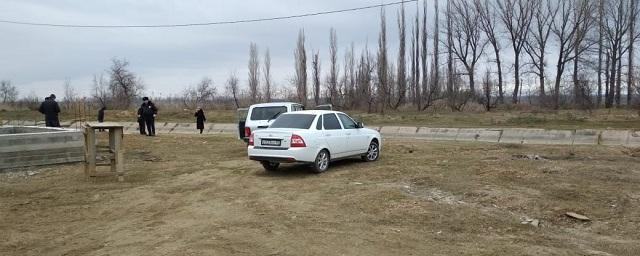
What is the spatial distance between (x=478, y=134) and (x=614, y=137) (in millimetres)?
5576

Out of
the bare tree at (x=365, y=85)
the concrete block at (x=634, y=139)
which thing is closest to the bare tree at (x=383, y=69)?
the bare tree at (x=365, y=85)

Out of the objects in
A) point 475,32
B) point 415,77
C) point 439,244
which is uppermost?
point 475,32

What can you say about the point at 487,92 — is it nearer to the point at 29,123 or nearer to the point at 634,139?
the point at 634,139

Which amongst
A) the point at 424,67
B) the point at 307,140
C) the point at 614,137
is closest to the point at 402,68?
the point at 424,67

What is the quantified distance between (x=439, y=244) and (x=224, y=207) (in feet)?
12.3

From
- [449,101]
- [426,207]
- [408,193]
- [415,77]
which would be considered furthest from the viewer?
[415,77]

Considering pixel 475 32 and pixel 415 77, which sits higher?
pixel 475 32

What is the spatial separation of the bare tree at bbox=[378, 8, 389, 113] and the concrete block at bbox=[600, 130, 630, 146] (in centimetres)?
1798

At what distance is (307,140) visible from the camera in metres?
12.4

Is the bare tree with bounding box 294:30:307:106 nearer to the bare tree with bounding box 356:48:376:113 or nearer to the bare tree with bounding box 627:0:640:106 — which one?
the bare tree with bounding box 356:48:376:113

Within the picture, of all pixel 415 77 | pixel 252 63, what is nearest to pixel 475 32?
pixel 415 77

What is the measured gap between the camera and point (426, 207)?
8852mm

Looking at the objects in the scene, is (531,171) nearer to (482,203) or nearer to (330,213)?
(482,203)

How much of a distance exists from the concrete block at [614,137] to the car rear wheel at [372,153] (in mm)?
11998
